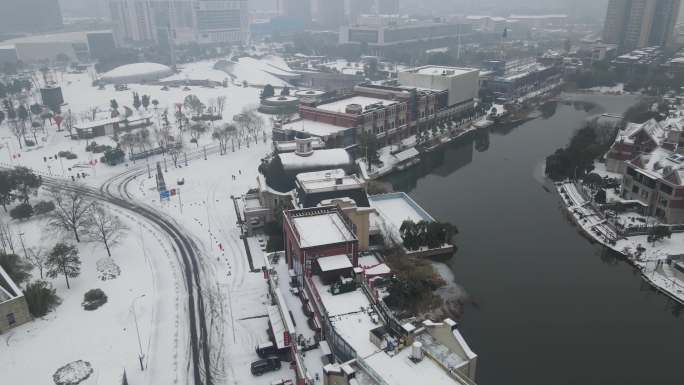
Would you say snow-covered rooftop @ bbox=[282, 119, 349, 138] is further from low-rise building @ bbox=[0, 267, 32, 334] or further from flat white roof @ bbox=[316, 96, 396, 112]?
low-rise building @ bbox=[0, 267, 32, 334]

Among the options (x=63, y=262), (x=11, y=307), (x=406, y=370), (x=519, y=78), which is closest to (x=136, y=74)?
(x=519, y=78)

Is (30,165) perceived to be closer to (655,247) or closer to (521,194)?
(521,194)

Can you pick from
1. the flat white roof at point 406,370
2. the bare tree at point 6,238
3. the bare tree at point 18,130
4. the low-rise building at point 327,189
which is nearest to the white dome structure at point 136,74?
the bare tree at point 18,130

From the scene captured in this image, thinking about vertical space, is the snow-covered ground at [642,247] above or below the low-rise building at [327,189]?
below

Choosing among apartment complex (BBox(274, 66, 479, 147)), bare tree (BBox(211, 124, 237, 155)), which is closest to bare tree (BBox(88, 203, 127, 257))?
bare tree (BBox(211, 124, 237, 155))

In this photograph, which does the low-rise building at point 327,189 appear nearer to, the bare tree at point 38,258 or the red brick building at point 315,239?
the red brick building at point 315,239

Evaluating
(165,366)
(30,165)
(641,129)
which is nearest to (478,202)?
(641,129)
